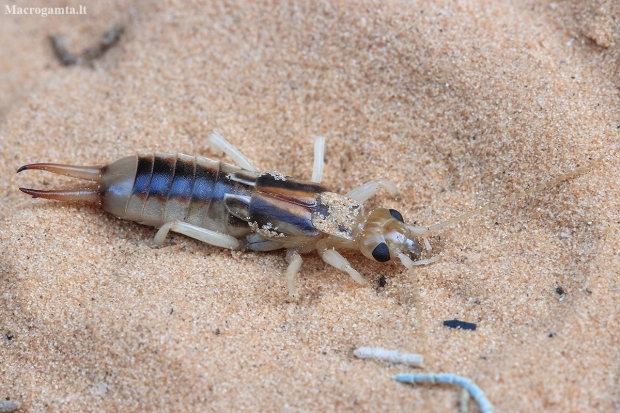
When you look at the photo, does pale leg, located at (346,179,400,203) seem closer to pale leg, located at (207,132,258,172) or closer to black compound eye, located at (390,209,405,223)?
black compound eye, located at (390,209,405,223)

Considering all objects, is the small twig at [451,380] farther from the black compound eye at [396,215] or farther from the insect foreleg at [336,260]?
the black compound eye at [396,215]

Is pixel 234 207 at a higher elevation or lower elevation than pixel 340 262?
higher

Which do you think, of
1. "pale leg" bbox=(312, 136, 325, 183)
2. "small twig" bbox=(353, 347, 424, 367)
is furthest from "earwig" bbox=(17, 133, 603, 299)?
"small twig" bbox=(353, 347, 424, 367)

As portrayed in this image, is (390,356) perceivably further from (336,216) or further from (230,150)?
(230,150)

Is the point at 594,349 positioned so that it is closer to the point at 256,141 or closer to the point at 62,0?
the point at 256,141

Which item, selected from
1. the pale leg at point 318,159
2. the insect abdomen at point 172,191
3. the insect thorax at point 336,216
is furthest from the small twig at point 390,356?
the pale leg at point 318,159

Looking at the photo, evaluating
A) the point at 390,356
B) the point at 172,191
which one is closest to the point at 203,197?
the point at 172,191

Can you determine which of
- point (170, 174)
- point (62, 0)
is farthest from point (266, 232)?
point (62, 0)
